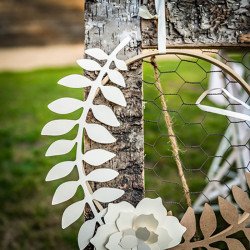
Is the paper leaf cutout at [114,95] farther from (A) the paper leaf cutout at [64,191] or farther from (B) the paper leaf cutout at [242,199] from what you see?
(B) the paper leaf cutout at [242,199]

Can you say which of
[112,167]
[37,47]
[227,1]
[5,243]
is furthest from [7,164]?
[37,47]

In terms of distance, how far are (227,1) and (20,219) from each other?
1.76 meters

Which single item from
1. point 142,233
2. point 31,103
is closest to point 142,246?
point 142,233

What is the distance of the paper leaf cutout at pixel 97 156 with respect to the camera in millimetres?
1199

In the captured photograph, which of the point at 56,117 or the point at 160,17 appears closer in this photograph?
the point at 160,17

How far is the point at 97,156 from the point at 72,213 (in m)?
0.16

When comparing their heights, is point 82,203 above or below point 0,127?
above

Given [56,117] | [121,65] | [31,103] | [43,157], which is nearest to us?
[121,65]

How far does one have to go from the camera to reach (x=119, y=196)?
1.20 m

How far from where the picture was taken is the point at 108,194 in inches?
47.3

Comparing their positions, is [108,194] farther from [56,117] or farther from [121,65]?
[56,117]

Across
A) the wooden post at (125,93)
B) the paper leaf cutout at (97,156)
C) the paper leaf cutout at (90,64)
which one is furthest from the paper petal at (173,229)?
the paper leaf cutout at (90,64)

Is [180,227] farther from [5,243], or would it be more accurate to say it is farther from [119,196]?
[5,243]

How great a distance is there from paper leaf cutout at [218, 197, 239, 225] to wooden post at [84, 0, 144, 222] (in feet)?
0.69
